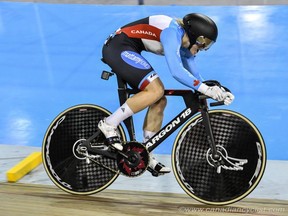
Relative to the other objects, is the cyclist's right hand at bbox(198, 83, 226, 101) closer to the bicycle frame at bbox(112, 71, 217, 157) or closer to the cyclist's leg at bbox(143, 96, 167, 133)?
the bicycle frame at bbox(112, 71, 217, 157)

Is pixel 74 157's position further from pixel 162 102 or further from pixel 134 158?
pixel 162 102

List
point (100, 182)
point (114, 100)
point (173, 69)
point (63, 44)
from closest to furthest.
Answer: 1. point (173, 69)
2. point (100, 182)
3. point (114, 100)
4. point (63, 44)

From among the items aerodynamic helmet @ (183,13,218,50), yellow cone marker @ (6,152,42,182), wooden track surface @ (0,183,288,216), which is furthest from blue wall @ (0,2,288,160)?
aerodynamic helmet @ (183,13,218,50)

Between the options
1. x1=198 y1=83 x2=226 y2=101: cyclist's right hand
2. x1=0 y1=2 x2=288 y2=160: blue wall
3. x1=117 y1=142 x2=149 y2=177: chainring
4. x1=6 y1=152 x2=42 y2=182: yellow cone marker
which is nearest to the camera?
x1=198 y1=83 x2=226 y2=101: cyclist's right hand

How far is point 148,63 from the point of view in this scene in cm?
389

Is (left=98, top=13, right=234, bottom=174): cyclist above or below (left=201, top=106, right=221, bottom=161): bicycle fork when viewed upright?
above

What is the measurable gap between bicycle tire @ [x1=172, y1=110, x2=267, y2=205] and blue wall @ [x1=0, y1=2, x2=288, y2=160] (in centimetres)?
125

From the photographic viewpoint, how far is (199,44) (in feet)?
12.4

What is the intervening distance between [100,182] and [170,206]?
59 cm

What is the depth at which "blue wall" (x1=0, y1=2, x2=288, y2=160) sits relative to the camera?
593 cm

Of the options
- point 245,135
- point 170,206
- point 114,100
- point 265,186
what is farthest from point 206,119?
point 114,100

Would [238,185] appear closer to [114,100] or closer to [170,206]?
[170,206]

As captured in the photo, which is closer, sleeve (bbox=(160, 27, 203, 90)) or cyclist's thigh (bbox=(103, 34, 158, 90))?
sleeve (bbox=(160, 27, 203, 90))

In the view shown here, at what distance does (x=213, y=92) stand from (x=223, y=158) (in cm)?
51
